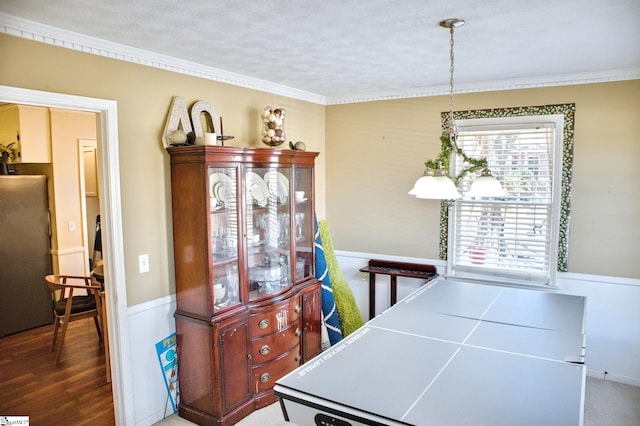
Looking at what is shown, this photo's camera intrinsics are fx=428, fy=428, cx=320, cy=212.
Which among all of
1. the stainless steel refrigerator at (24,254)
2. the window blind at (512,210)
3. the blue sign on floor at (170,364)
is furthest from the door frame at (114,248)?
the window blind at (512,210)

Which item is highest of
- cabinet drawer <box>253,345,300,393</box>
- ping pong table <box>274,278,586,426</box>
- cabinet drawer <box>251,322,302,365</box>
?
ping pong table <box>274,278,586,426</box>

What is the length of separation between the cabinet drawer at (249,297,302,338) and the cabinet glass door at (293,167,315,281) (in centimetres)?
27

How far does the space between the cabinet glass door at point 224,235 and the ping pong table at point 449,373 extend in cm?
105

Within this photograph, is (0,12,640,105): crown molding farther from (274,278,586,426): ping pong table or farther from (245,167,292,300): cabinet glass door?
(274,278,586,426): ping pong table

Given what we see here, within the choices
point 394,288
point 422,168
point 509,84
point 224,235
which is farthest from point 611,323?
point 224,235

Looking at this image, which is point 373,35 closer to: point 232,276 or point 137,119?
point 137,119

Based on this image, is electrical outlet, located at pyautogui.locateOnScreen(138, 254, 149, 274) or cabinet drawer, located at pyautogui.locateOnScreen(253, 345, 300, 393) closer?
electrical outlet, located at pyautogui.locateOnScreen(138, 254, 149, 274)

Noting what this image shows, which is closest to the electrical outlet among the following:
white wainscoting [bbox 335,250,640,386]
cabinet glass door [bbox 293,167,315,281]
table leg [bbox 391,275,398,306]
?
cabinet glass door [bbox 293,167,315,281]

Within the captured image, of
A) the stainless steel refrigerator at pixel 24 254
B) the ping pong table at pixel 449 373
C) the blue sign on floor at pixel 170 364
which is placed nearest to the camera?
the ping pong table at pixel 449 373

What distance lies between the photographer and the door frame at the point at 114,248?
2596 mm

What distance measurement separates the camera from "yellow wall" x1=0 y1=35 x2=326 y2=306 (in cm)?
234

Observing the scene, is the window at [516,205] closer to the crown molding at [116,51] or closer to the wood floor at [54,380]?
the crown molding at [116,51]

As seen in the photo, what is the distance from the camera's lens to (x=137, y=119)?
2.77 meters

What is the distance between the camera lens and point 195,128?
10.2 feet
